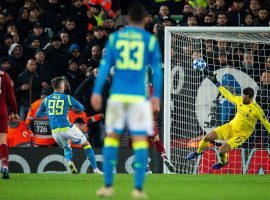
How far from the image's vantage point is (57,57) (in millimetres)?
17719

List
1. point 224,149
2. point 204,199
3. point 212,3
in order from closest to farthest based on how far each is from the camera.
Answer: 1. point 204,199
2. point 224,149
3. point 212,3

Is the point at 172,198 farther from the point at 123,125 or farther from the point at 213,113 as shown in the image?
the point at 213,113

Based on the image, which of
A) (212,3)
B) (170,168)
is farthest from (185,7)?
(170,168)

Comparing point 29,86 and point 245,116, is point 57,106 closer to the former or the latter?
point 29,86

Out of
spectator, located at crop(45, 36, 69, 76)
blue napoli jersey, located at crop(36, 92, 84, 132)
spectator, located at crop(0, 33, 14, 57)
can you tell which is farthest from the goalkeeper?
spectator, located at crop(0, 33, 14, 57)

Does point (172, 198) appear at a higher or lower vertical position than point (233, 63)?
lower

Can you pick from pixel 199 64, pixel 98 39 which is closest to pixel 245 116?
pixel 199 64

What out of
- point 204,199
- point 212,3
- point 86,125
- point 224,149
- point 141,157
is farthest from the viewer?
point 212,3

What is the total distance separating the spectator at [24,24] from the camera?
18.8 metres

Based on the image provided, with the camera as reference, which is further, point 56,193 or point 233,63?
point 233,63

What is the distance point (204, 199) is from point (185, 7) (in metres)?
8.73

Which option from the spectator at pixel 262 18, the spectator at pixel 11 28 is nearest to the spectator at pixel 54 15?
the spectator at pixel 11 28

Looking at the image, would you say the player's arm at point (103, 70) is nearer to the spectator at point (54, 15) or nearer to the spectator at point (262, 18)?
the spectator at point (262, 18)

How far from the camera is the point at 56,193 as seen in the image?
33.7 feet
